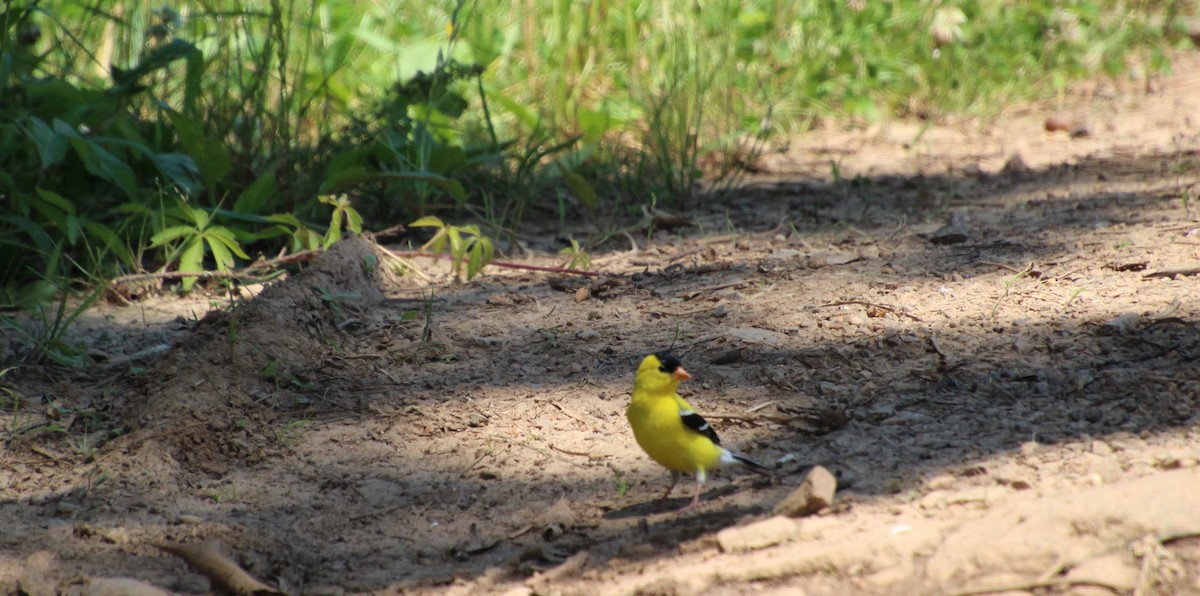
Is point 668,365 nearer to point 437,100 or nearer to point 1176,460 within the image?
point 1176,460

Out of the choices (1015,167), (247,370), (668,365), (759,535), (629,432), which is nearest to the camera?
(759,535)

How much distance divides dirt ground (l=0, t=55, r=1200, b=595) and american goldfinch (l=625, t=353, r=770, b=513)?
96mm

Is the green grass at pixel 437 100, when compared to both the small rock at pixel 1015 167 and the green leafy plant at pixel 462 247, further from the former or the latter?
the small rock at pixel 1015 167

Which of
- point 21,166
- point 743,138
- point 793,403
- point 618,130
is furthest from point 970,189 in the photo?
point 21,166

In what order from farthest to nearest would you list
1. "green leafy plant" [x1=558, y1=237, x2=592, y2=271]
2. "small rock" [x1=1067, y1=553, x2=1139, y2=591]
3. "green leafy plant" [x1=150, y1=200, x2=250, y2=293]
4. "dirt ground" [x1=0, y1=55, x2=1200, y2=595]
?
"green leafy plant" [x1=558, y1=237, x2=592, y2=271] → "green leafy plant" [x1=150, y1=200, x2=250, y2=293] → "dirt ground" [x1=0, y1=55, x2=1200, y2=595] → "small rock" [x1=1067, y1=553, x2=1139, y2=591]

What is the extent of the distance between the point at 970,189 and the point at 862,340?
7.36 ft

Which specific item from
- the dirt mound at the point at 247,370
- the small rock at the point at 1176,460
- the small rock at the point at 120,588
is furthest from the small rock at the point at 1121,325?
the small rock at the point at 120,588

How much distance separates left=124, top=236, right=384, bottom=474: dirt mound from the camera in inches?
114

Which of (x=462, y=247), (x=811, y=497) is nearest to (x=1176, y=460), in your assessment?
(x=811, y=497)

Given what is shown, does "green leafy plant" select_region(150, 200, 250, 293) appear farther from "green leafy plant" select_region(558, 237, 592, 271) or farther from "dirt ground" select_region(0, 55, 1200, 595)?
"green leafy plant" select_region(558, 237, 592, 271)

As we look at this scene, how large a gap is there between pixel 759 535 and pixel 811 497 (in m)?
0.14

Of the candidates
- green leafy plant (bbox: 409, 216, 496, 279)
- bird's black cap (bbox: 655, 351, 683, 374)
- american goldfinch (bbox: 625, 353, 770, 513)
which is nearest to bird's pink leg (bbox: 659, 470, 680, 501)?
american goldfinch (bbox: 625, 353, 770, 513)

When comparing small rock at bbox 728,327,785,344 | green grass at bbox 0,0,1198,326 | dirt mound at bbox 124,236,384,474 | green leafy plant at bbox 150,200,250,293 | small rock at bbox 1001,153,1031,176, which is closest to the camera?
dirt mound at bbox 124,236,384,474

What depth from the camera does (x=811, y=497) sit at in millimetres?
2221
